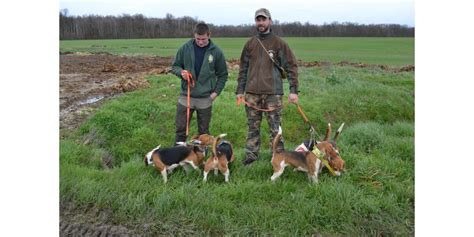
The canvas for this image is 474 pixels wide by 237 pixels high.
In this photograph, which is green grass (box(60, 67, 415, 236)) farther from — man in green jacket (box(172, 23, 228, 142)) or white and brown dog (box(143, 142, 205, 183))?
man in green jacket (box(172, 23, 228, 142))

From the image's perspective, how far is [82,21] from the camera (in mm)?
45062

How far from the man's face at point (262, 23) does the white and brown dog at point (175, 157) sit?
187cm

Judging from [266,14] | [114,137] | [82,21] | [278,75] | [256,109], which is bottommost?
[114,137]

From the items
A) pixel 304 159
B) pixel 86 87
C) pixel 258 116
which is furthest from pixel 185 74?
pixel 86 87

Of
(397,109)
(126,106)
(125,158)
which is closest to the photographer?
(125,158)

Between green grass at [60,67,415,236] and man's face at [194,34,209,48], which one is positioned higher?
man's face at [194,34,209,48]

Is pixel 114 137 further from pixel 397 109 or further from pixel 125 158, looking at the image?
pixel 397 109

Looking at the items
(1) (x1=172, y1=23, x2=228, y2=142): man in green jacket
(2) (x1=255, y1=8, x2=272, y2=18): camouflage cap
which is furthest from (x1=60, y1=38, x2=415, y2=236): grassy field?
(2) (x1=255, y1=8, x2=272, y2=18): camouflage cap

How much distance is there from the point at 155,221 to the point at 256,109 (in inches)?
90.8

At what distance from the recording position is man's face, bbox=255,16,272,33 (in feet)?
18.4

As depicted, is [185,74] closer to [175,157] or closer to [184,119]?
[184,119]

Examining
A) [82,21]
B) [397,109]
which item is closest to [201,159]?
[397,109]

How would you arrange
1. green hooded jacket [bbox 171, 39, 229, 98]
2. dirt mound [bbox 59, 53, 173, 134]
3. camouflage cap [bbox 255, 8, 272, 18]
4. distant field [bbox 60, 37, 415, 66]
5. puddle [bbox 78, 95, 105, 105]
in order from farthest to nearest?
1. distant field [bbox 60, 37, 415, 66]
2. puddle [bbox 78, 95, 105, 105]
3. dirt mound [bbox 59, 53, 173, 134]
4. green hooded jacket [bbox 171, 39, 229, 98]
5. camouflage cap [bbox 255, 8, 272, 18]

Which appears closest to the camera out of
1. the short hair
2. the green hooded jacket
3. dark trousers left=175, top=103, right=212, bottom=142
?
the short hair
